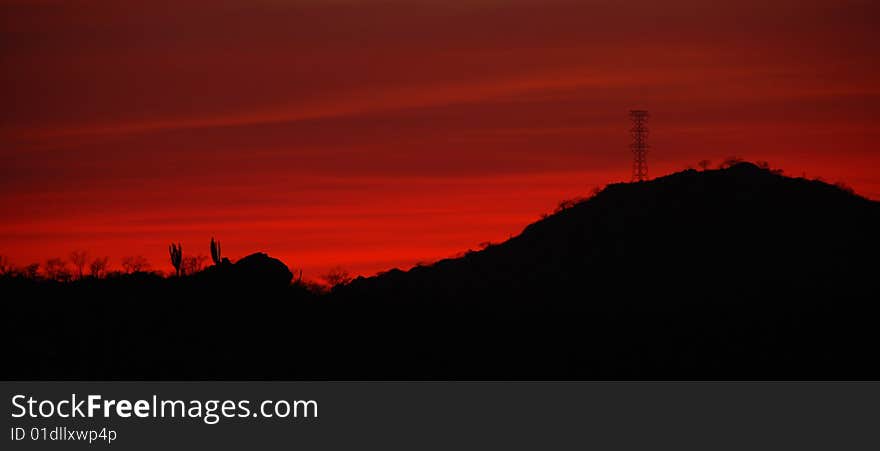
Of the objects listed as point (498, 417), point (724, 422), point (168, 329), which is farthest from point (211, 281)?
point (724, 422)

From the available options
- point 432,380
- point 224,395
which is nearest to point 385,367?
point 432,380

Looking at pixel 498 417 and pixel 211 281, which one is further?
pixel 211 281

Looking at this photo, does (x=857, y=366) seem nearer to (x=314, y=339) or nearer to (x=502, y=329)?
(x=502, y=329)

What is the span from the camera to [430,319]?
199625mm

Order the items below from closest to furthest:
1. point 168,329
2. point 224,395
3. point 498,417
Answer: point 224,395
point 498,417
point 168,329

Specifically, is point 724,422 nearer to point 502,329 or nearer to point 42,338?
point 502,329

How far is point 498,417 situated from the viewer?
17712cm

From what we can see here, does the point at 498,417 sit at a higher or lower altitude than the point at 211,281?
lower

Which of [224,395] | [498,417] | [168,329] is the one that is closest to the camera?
[224,395]

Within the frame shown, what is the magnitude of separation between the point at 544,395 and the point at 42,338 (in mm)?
44474

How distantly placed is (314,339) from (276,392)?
21.6 meters

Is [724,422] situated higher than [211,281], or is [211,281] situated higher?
[211,281]

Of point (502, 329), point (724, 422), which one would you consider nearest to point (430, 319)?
point (502, 329)

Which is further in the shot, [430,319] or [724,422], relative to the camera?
[430,319]
